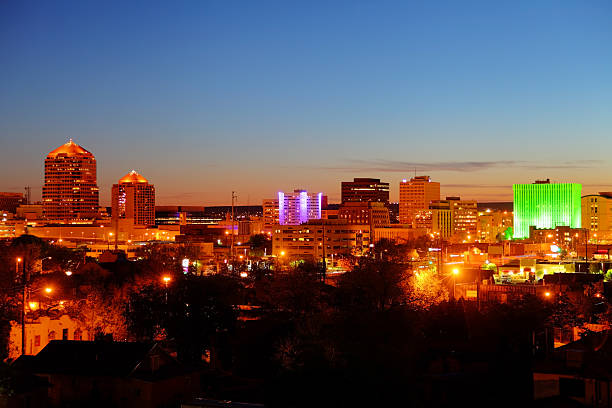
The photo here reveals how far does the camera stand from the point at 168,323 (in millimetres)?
25438

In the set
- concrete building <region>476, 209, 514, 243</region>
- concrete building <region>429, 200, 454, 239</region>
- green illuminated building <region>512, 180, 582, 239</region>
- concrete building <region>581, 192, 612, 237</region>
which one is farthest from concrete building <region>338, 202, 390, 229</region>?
concrete building <region>581, 192, 612, 237</region>

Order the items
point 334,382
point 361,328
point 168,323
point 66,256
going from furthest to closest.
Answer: point 66,256 → point 168,323 → point 361,328 → point 334,382

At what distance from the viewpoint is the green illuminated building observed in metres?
138

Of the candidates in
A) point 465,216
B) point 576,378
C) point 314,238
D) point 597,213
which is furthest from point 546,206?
point 576,378

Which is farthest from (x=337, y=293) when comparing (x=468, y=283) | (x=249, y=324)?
(x=468, y=283)

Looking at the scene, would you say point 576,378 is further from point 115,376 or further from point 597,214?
point 597,214

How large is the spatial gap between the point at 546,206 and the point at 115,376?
13028 cm

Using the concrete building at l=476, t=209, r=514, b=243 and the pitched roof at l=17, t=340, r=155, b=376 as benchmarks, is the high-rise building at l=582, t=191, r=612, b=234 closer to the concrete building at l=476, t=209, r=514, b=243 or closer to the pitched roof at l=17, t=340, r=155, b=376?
the concrete building at l=476, t=209, r=514, b=243

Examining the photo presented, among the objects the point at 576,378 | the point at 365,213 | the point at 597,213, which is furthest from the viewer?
the point at 365,213

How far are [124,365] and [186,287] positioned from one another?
861 cm

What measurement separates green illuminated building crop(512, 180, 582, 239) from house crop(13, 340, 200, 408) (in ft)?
405

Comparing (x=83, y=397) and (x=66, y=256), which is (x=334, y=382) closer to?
(x=83, y=397)

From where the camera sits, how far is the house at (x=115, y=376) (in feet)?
61.1

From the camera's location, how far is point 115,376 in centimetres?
1883
